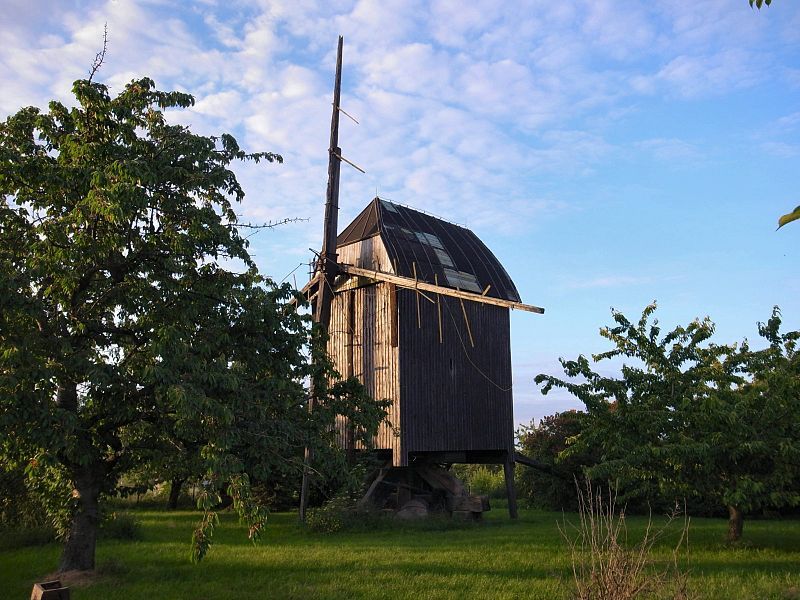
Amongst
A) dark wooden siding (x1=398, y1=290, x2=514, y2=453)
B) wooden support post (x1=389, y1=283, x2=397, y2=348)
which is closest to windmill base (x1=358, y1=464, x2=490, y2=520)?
dark wooden siding (x1=398, y1=290, x2=514, y2=453)

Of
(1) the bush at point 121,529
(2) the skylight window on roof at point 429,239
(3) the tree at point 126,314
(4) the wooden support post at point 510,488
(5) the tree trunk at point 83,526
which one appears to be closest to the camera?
(3) the tree at point 126,314

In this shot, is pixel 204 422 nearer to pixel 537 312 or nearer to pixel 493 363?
pixel 537 312

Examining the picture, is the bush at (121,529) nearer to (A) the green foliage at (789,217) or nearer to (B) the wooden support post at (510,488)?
(B) the wooden support post at (510,488)

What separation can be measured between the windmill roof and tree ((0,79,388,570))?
10670 mm

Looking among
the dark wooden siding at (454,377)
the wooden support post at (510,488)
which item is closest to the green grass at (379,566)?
the dark wooden siding at (454,377)

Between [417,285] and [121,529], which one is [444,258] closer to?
[417,285]

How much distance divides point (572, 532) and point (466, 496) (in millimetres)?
4310

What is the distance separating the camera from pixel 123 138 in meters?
11.3

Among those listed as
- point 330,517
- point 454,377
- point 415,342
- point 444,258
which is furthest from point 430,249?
point 330,517

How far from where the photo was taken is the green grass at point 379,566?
429 inches

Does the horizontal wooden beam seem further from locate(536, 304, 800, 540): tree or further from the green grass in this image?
the green grass

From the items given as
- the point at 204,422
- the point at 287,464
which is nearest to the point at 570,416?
the point at 287,464

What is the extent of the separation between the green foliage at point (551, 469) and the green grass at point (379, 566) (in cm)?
849

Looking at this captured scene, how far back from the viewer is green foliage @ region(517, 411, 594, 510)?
1115 inches
